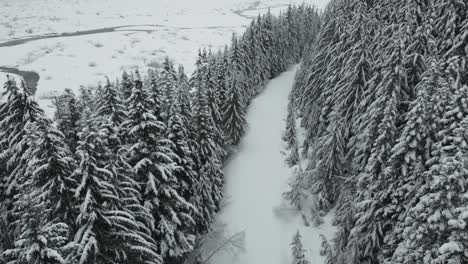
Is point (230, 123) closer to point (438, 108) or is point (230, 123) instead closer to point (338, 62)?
point (338, 62)

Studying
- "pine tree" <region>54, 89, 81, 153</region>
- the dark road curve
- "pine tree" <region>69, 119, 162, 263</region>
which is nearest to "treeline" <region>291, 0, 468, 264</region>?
"pine tree" <region>69, 119, 162, 263</region>

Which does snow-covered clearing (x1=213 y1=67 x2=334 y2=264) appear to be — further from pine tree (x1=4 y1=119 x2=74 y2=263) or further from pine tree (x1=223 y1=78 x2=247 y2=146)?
pine tree (x1=4 y1=119 x2=74 y2=263)

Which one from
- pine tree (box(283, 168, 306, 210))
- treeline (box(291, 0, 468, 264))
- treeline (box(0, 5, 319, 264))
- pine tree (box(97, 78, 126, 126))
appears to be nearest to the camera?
treeline (box(291, 0, 468, 264))

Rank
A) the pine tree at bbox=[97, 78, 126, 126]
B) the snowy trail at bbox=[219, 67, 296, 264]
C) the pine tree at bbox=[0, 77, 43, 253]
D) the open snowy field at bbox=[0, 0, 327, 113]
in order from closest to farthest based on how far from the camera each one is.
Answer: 1. the pine tree at bbox=[0, 77, 43, 253]
2. the pine tree at bbox=[97, 78, 126, 126]
3. the snowy trail at bbox=[219, 67, 296, 264]
4. the open snowy field at bbox=[0, 0, 327, 113]

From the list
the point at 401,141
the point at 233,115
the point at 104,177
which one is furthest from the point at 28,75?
the point at 401,141

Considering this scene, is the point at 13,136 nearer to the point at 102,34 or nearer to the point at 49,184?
the point at 49,184

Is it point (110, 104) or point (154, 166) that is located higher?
point (110, 104)

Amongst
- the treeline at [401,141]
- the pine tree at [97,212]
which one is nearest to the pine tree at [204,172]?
the treeline at [401,141]

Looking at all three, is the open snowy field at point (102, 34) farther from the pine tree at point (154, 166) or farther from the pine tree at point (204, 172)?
the pine tree at point (154, 166)
